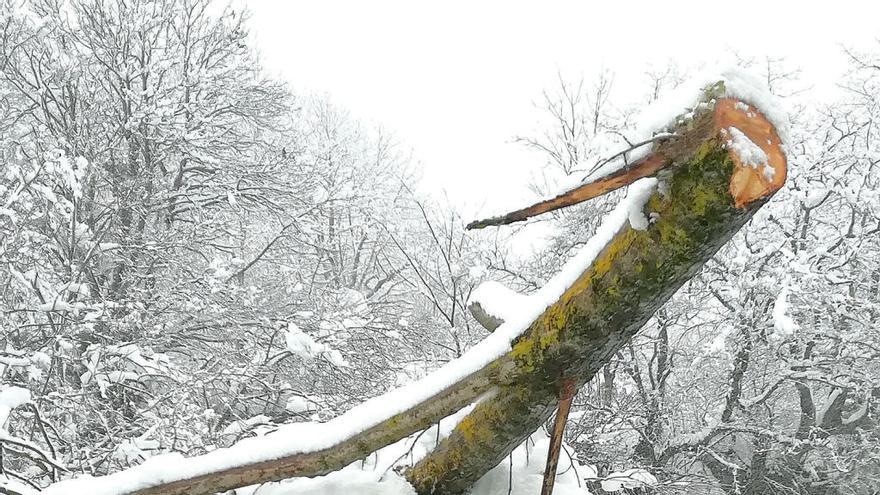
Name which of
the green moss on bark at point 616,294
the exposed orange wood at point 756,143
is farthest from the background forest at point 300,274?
the exposed orange wood at point 756,143

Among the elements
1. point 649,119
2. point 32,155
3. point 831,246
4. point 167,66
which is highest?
point 167,66

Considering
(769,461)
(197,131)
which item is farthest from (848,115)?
(197,131)

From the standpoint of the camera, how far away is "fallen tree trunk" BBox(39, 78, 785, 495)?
1090 mm

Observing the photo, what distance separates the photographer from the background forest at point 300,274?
768 cm

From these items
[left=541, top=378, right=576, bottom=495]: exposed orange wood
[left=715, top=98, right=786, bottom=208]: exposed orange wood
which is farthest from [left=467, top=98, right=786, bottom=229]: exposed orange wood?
[left=541, top=378, right=576, bottom=495]: exposed orange wood

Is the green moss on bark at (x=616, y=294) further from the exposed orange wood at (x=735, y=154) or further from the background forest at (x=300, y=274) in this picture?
the background forest at (x=300, y=274)

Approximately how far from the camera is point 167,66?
352 inches

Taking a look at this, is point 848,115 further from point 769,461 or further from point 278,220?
point 278,220

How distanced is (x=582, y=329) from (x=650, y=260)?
230mm

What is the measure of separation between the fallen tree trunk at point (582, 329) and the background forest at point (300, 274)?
5.03m

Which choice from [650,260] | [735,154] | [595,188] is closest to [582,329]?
[650,260]

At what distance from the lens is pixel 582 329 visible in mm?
1357

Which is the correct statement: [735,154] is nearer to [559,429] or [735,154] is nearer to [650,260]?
[650,260]

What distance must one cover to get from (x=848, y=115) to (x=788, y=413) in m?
5.56
